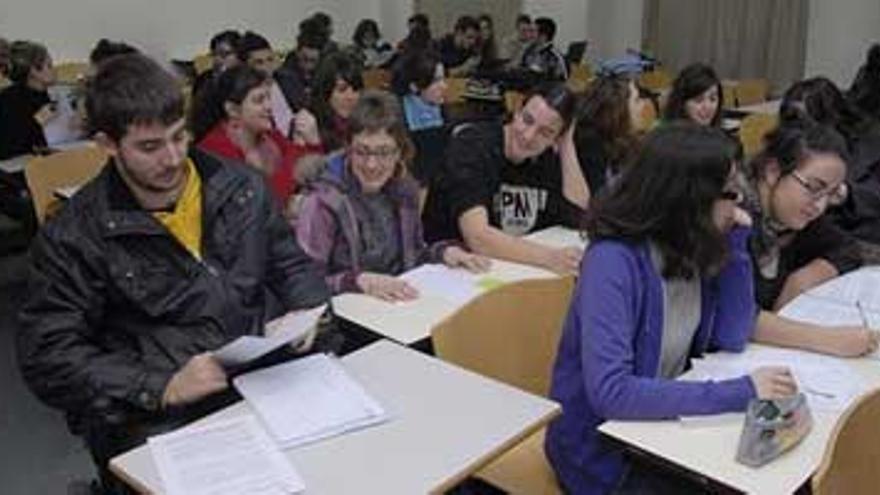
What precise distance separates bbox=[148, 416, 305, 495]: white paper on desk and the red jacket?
5.86 feet

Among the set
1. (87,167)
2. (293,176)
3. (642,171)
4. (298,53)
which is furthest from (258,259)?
(298,53)

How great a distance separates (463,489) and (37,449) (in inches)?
64.8

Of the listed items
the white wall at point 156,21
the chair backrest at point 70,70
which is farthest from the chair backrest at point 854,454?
the white wall at point 156,21

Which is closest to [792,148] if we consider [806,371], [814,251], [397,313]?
[814,251]

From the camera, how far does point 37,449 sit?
116 inches

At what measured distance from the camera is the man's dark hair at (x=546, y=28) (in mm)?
8273

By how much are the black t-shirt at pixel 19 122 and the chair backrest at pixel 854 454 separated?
4.30m

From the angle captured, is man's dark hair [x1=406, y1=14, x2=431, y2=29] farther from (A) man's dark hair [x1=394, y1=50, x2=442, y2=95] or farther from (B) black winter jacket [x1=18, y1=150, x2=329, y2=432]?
(B) black winter jacket [x1=18, y1=150, x2=329, y2=432]

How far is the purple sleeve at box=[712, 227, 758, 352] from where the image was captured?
1.98 metres

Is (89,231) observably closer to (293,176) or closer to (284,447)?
(284,447)

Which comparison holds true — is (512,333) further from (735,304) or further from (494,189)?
(494,189)

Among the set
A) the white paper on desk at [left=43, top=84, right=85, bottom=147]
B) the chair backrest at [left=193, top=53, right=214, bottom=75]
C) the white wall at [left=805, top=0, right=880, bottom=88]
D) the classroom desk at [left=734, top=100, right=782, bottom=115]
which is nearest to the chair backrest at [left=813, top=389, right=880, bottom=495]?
the white paper on desk at [left=43, top=84, right=85, bottom=147]

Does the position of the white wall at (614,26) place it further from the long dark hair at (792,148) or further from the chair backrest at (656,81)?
the long dark hair at (792,148)

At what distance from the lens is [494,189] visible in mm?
3010
